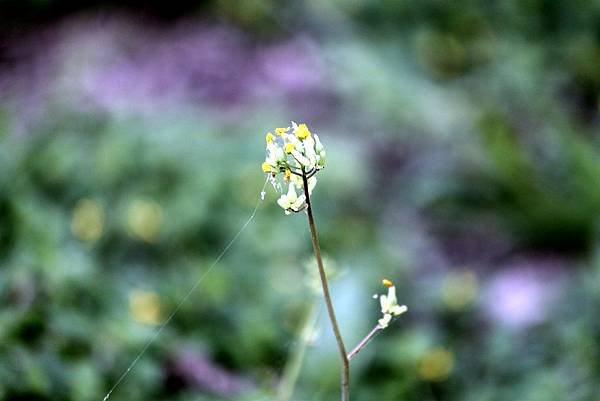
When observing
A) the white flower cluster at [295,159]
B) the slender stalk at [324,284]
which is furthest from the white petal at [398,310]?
the white flower cluster at [295,159]

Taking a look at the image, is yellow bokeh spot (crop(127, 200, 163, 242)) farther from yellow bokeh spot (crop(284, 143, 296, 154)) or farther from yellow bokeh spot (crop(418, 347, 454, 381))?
yellow bokeh spot (crop(284, 143, 296, 154))

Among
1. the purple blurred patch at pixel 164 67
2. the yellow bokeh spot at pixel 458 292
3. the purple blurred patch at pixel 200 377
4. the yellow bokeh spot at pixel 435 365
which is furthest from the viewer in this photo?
the purple blurred patch at pixel 164 67

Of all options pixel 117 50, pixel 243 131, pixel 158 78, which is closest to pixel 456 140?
pixel 243 131

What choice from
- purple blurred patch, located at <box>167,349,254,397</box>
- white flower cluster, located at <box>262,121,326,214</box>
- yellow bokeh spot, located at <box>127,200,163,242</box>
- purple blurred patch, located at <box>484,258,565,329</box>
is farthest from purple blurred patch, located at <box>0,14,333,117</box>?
white flower cluster, located at <box>262,121,326,214</box>

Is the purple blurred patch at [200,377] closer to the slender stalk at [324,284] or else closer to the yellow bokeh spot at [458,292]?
the slender stalk at [324,284]

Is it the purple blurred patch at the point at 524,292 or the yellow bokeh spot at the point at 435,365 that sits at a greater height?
the purple blurred patch at the point at 524,292

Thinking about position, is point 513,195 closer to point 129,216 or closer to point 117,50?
point 129,216
